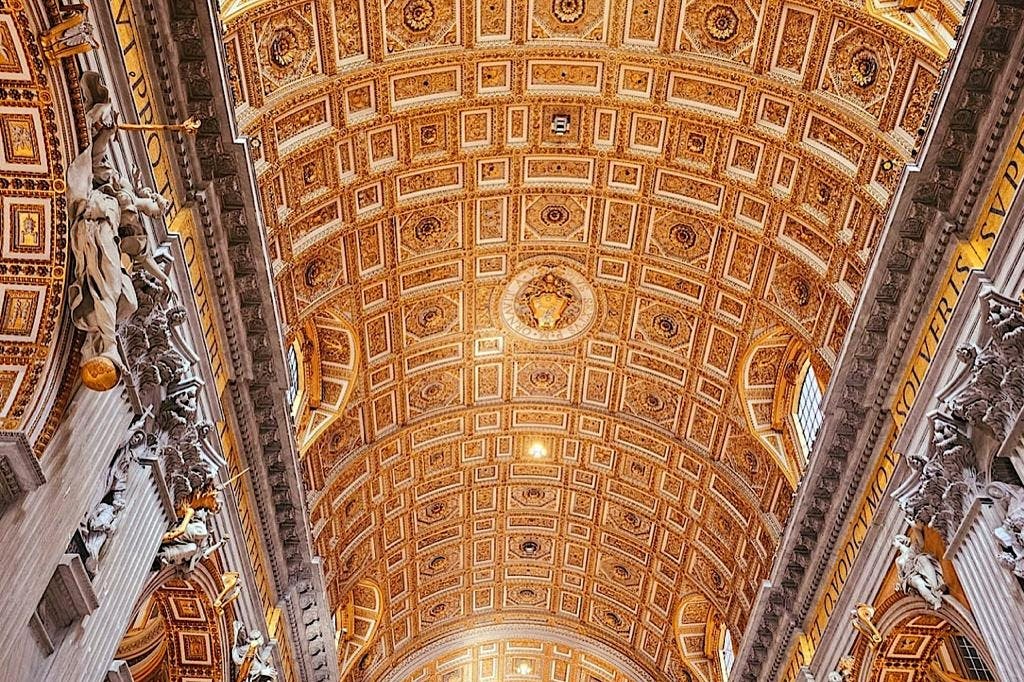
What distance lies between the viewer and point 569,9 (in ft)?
52.5

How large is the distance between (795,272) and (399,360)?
28.2ft

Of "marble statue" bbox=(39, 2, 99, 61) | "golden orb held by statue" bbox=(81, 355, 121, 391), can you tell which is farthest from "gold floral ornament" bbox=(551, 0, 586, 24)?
"golden orb held by statue" bbox=(81, 355, 121, 391)

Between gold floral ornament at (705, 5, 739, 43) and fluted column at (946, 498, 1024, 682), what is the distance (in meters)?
8.71

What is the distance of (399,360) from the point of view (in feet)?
66.7

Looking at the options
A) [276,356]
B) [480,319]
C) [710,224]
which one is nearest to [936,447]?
[710,224]

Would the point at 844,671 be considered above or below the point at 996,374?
below

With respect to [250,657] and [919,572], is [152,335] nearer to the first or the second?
[250,657]

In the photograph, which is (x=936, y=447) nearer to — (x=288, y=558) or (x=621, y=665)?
(x=288, y=558)

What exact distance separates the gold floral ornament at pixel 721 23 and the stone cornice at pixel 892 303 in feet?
15.5

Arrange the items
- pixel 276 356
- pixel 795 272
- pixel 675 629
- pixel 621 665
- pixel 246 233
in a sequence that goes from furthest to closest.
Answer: pixel 621 665 < pixel 675 629 < pixel 795 272 < pixel 276 356 < pixel 246 233

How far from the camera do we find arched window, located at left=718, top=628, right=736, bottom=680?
74.0 feet

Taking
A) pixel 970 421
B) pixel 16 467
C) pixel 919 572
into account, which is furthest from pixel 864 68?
pixel 16 467

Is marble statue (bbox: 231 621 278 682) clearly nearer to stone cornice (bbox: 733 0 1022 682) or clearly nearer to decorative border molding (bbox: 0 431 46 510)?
decorative border molding (bbox: 0 431 46 510)

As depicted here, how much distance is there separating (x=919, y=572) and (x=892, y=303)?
3.85m
